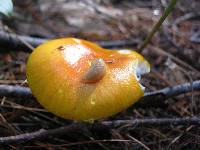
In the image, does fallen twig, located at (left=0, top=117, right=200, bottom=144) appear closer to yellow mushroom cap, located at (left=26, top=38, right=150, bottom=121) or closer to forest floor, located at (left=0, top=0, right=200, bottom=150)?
forest floor, located at (left=0, top=0, right=200, bottom=150)

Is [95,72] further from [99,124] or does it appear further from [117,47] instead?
[117,47]

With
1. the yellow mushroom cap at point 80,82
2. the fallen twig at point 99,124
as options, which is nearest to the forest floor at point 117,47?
the fallen twig at point 99,124

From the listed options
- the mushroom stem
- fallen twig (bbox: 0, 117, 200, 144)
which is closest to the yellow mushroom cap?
the mushroom stem

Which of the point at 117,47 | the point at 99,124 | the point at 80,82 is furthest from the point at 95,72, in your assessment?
the point at 117,47

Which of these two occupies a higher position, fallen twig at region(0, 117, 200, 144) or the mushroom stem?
the mushroom stem

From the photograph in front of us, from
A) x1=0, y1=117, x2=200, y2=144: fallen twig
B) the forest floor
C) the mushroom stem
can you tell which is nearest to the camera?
the mushroom stem

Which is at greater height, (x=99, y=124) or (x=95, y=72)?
(x=95, y=72)


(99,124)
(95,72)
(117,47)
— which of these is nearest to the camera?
(95,72)
